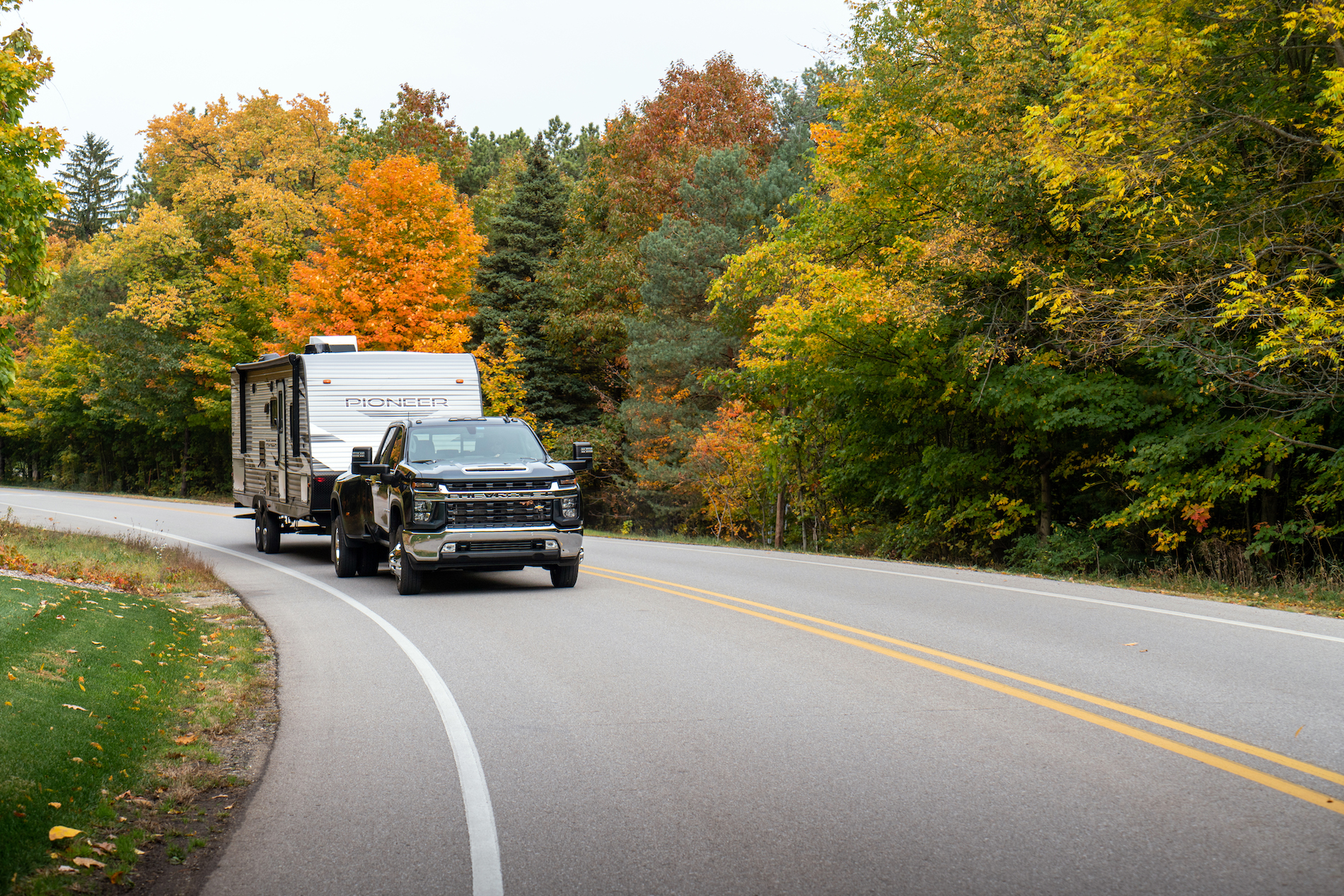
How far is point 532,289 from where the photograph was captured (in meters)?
45.6

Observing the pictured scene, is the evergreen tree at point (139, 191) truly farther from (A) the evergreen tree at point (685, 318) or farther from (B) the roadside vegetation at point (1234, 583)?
(B) the roadside vegetation at point (1234, 583)

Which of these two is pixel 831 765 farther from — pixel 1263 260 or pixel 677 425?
pixel 677 425

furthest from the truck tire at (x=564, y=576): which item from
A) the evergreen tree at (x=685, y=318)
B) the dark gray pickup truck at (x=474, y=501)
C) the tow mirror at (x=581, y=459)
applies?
the evergreen tree at (x=685, y=318)

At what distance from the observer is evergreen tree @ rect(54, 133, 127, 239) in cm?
9381

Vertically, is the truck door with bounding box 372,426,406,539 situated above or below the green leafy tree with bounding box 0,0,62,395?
below

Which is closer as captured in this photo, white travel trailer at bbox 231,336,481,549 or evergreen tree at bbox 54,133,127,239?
white travel trailer at bbox 231,336,481,549

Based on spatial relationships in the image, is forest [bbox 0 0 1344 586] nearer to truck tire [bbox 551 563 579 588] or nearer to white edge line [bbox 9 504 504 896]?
truck tire [bbox 551 563 579 588]

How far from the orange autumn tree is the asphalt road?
25.5 metres

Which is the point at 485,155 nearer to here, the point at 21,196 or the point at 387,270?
the point at 387,270

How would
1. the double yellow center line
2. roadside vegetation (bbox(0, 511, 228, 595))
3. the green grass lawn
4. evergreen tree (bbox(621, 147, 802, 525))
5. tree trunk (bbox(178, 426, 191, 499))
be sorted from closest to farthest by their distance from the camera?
the green grass lawn
the double yellow center line
roadside vegetation (bbox(0, 511, 228, 595))
evergreen tree (bbox(621, 147, 802, 525))
tree trunk (bbox(178, 426, 191, 499))

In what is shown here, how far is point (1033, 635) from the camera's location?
9875mm

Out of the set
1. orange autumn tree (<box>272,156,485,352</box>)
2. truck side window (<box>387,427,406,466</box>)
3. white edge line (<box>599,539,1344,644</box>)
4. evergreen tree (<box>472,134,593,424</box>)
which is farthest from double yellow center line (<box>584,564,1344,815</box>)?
evergreen tree (<box>472,134,593,424</box>)

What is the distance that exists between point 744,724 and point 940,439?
17.0 m

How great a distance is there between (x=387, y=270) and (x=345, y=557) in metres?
22.4
